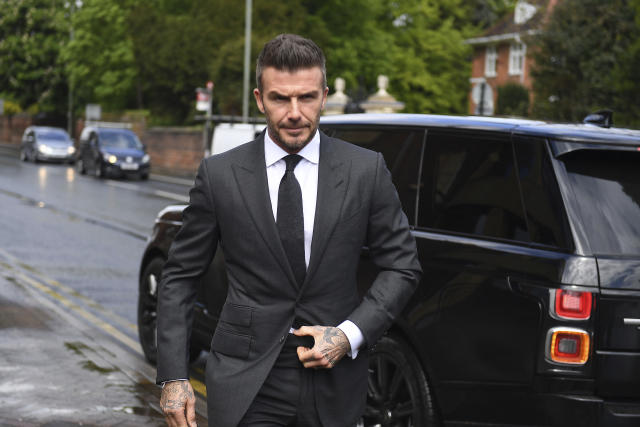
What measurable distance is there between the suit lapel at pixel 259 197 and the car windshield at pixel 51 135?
4088 cm

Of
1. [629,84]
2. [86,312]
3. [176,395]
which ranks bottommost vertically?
[86,312]

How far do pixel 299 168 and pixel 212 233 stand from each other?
318 millimetres

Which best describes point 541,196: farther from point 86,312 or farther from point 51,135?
point 51,135

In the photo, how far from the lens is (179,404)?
286 cm

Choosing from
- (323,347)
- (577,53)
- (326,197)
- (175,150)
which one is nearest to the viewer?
(323,347)

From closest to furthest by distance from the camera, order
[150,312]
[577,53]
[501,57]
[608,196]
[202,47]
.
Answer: [608,196], [150,312], [577,53], [202,47], [501,57]

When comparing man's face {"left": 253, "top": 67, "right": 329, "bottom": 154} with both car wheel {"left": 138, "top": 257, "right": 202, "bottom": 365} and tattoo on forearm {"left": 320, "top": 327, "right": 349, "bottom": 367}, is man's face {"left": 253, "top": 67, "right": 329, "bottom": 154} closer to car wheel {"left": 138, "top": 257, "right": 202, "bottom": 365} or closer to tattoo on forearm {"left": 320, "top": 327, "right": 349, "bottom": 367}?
tattoo on forearm {"left": 320, "top": 327, "right": 349, "bottom": 367}

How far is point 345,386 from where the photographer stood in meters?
2.92

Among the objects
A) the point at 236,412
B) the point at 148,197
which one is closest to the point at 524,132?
the point at 236,412

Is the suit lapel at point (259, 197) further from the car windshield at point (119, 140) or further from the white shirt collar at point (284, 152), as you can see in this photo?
the car windshield at point (119, 140)

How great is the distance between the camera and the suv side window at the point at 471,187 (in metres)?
4.55

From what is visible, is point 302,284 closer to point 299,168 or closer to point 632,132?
point 299,168

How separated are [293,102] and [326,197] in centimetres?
29

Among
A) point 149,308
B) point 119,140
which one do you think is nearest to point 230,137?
point 149,308
